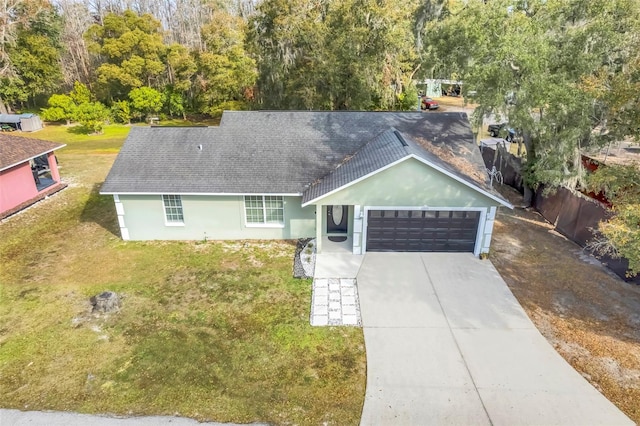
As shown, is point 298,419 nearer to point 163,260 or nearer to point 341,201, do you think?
point 341,201

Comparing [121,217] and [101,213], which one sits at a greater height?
[121,217]

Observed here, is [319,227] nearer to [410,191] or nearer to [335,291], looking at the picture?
[335,291]

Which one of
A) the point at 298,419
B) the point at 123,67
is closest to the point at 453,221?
the point at 298,419

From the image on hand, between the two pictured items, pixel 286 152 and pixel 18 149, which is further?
pixel 18 149

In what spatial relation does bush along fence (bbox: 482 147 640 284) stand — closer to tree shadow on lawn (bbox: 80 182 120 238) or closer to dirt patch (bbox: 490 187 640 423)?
dirt patch (bbox: 490 187 640 423)

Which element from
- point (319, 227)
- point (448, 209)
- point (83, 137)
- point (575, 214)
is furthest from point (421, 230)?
point (83, 137)

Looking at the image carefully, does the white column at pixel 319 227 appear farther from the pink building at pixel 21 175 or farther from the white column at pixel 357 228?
the pink building at pixel 21 175
